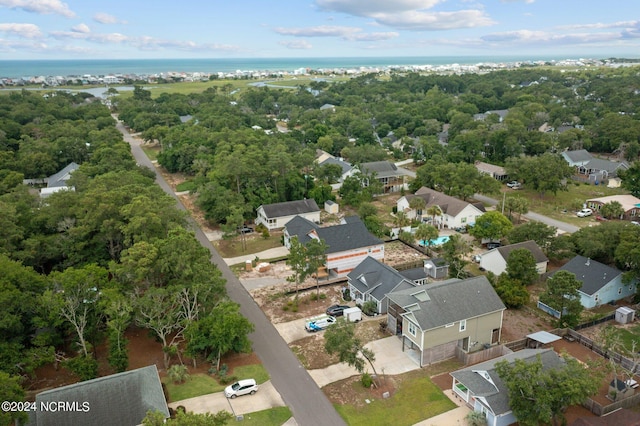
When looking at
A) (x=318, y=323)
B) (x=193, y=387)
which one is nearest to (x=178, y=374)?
(x=193, y=387)

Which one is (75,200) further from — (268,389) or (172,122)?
(172,122)

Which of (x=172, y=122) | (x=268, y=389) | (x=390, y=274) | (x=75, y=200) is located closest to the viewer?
(x=268, y=389)

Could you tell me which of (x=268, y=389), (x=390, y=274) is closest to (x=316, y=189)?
(x=390, y=274)

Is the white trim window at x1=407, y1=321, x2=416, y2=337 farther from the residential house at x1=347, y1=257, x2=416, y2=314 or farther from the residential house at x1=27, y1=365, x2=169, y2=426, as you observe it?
the residential house at x1=27, y1=365, x2=169, y2=426

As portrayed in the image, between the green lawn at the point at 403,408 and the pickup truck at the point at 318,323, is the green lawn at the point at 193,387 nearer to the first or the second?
the green lawn at the point at 403,408

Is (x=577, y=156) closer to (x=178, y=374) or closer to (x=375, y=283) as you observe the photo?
(x=375, y=283)

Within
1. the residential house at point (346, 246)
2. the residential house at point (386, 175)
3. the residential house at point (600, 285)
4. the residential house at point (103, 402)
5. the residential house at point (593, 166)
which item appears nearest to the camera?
the residential house at point (103, 402)

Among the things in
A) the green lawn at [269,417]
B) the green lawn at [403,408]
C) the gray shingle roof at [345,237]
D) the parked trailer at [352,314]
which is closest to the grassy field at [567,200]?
the gray shingle roof at [345,237]
